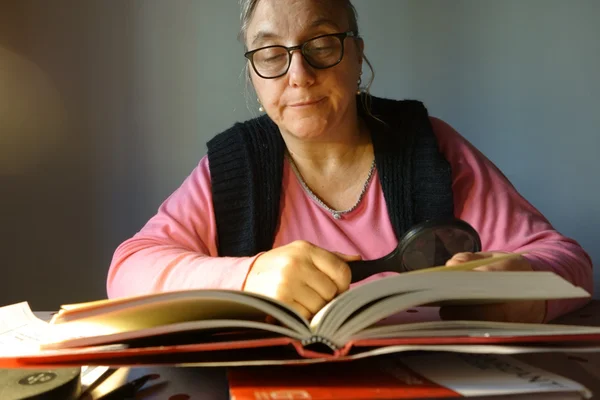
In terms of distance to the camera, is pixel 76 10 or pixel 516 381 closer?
pixel 516 381

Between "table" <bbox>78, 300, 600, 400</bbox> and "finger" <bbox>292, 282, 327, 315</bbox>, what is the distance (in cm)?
12

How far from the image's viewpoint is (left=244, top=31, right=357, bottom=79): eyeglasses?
3.44 feet

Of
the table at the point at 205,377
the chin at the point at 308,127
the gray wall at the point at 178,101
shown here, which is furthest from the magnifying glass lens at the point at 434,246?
the gray wall at the point at 178,101

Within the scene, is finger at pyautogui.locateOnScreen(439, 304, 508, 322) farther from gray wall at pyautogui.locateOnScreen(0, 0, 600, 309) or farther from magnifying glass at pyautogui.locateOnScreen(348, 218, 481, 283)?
gray wall at pyautogui.locateOnScreen(0, 0, 600, 309)

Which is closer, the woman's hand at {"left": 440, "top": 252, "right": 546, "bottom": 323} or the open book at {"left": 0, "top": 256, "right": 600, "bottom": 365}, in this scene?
the open book at {"left": 0, "top": 256, "right": 600, "bottom": 365}

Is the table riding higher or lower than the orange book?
lower

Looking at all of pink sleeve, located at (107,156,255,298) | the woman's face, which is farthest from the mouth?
pink sleeve, located at (107,156,255,298)

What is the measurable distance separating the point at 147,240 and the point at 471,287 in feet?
2.16

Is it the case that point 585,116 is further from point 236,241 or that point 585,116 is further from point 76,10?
point 76,10

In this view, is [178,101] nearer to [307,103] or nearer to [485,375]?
[307,103]

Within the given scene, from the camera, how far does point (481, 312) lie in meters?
0.67

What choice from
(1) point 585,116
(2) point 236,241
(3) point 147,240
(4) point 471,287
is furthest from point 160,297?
(1) point 585,116

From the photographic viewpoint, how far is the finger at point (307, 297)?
0.64 metres

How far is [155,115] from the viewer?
5.41 ft
